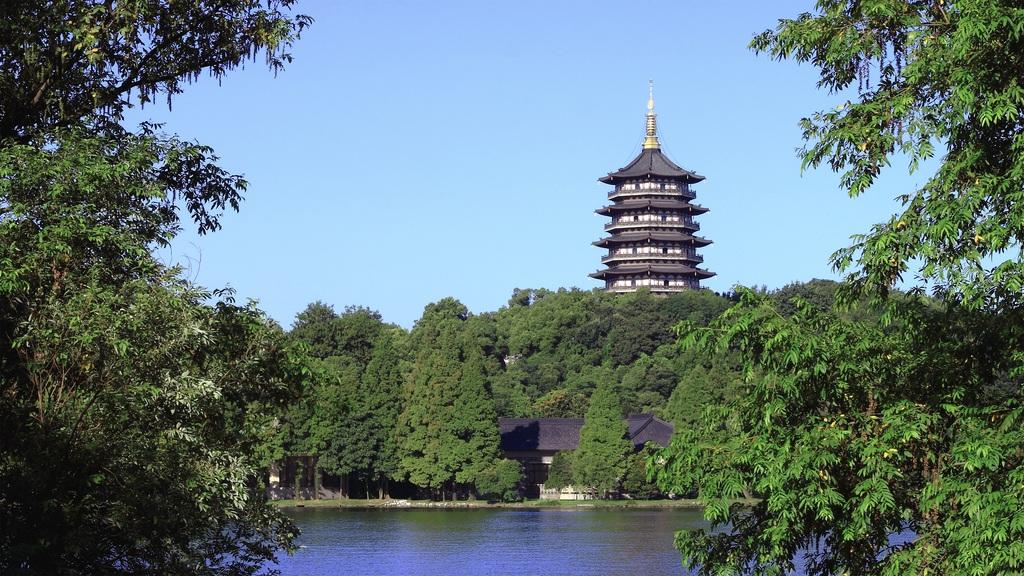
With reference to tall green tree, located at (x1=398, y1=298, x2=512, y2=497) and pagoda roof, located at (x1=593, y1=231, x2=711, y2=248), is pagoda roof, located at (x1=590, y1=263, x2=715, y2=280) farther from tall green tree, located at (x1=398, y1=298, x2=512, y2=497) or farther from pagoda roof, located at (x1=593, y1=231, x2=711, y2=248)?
tall green tree, located at (x1=398, y1=298, x2=512, y2=497)

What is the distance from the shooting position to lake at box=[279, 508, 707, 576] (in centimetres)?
2914

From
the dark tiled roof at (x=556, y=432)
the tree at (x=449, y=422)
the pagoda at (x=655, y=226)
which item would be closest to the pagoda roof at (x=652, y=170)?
the pagoda at (x=655, y=226)

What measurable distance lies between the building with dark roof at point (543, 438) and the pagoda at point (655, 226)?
27.4 m

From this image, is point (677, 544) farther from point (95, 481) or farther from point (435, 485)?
point (435, 485)

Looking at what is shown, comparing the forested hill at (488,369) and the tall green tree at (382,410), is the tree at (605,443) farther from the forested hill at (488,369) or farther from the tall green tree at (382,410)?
the tall green tree at (382,410)

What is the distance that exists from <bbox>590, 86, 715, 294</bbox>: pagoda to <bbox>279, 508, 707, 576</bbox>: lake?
40.1 m

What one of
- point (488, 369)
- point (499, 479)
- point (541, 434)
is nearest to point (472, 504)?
point (499, 479)

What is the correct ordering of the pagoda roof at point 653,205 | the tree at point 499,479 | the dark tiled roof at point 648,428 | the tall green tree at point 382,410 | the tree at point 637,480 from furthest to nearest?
the pagoda roof at point 653,205 < the dark tiled roof at point 648,428 < the tall green tree at point 382,410 < the tree at point 499,479 < the tree at point 637,480

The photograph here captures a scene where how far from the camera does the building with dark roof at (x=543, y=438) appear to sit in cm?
5662

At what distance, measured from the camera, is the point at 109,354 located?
9734mm

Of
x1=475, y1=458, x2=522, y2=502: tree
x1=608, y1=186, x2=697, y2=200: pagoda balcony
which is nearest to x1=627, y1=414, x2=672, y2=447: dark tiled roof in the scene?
x1=475, y1=458, x2=522, y2=502: tree

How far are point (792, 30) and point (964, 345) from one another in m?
2.51

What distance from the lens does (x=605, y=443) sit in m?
48.1

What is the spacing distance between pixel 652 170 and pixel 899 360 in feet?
249
